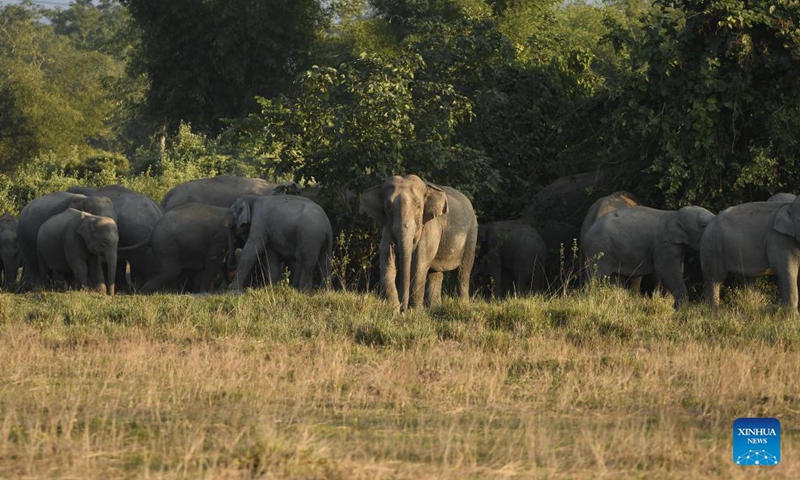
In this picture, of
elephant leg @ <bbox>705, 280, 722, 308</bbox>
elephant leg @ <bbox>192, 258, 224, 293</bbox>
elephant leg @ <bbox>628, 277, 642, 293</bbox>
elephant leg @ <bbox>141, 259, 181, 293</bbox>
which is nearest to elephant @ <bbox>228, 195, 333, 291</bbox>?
elephant leg @ <bbox>192, 258, 224, 293</bbox>

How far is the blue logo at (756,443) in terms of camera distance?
7.48 metres

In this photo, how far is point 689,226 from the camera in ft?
52.1

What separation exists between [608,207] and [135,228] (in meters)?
6.68

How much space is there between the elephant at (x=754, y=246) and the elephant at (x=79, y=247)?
7259 mm

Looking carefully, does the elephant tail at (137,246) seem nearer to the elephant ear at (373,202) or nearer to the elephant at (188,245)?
the elephant at (188,245)

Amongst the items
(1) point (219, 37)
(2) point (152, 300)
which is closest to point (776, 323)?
(2) point (152, 300)

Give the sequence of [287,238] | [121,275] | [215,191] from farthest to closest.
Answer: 1. [215,191]
2. [121,275]
3. [287,238]

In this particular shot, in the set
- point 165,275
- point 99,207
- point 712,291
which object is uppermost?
point 99,207

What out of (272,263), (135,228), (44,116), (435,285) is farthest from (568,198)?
(44,116)

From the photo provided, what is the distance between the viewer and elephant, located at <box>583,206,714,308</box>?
15.9m

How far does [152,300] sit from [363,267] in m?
2.95

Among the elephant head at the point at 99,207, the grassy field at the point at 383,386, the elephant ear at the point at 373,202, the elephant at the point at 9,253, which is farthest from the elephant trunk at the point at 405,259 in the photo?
the elephant at the point at 9,253

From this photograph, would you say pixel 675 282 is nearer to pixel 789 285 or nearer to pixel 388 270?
pixel 789 285

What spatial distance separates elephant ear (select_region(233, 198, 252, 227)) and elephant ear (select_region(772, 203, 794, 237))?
6.38 m
